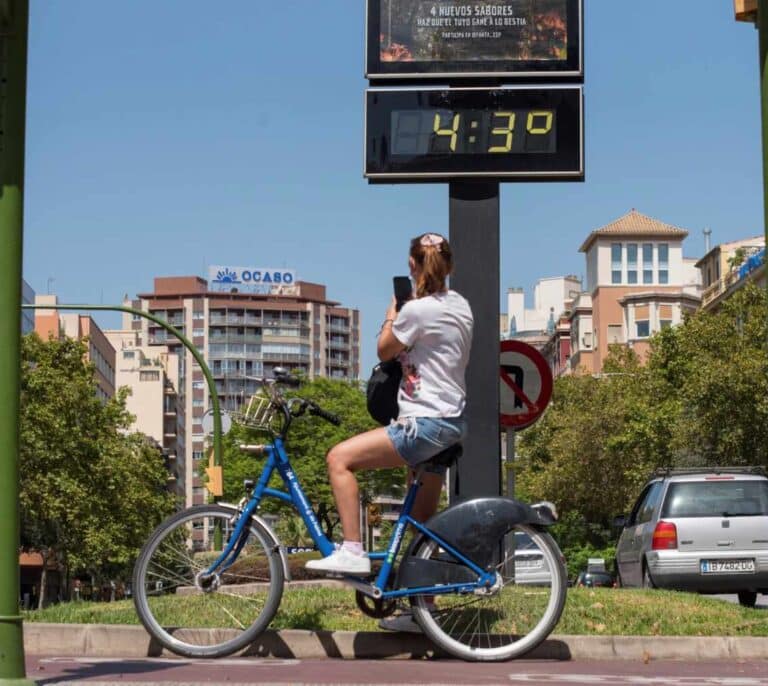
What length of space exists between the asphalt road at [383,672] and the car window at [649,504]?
9.82 metres

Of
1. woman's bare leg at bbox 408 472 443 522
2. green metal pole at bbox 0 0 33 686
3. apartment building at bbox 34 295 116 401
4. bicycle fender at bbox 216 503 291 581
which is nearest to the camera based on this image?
green metal pole at bbox 0 0 33 686

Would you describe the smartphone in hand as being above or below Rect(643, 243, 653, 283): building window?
below

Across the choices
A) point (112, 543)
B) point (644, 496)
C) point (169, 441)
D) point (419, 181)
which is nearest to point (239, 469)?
point (112, 543)

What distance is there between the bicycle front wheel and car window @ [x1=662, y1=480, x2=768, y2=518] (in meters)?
10.4

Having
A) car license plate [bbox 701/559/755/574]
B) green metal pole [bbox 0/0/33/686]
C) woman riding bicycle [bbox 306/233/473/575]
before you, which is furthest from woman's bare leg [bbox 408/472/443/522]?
car license plate [bbox 701/559/755/574]

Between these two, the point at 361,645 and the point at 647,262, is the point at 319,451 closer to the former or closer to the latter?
the point at 361,645

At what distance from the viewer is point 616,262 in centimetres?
15138

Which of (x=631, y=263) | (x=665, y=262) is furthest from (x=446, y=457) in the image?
(x=665, y=262)

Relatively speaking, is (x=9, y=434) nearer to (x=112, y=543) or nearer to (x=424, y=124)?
(x=424, y=124)

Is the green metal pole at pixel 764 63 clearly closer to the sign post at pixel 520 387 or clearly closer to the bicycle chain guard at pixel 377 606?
the bicycle chain guard at pixel 377 606

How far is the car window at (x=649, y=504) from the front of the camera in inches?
747

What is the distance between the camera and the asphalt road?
7605 mm

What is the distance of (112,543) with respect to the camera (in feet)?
223

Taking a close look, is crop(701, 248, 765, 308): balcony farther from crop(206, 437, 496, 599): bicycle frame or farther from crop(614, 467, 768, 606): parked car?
crop(206, 437, 496, 599): bicycle frame
